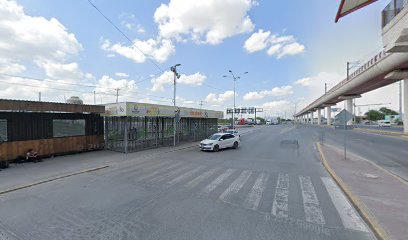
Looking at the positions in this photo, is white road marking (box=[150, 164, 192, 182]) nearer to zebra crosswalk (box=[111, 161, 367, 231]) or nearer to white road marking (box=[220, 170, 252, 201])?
zebra crosswalk (box=[111, 161, 367, 231])

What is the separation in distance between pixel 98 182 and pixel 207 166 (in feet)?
17.3

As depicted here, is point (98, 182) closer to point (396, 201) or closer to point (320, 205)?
point (320, 205)

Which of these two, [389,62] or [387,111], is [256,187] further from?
[387,111]

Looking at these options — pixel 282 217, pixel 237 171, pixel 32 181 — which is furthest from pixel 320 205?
pixel 32 181

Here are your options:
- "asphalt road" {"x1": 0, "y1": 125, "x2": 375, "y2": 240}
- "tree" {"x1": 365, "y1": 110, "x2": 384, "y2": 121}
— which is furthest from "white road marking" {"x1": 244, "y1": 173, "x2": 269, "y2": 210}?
"tree" {"x1": 365, "y1": 110, "x2": 384, "y2": 121}

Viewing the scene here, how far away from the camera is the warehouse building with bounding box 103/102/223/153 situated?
50.9 ft

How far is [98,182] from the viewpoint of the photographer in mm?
8203

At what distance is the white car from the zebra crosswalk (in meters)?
5.53

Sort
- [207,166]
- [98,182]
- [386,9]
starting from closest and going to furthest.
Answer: [98,182], [207,166], [386,9]

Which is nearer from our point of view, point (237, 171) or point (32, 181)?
point (32, 181)

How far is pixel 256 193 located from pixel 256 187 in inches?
25.3

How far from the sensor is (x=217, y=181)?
817cm

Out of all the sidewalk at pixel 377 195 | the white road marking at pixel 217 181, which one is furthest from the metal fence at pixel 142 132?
the sidewalk at pixel 377 195

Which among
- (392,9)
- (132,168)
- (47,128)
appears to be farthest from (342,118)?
(47,128)
